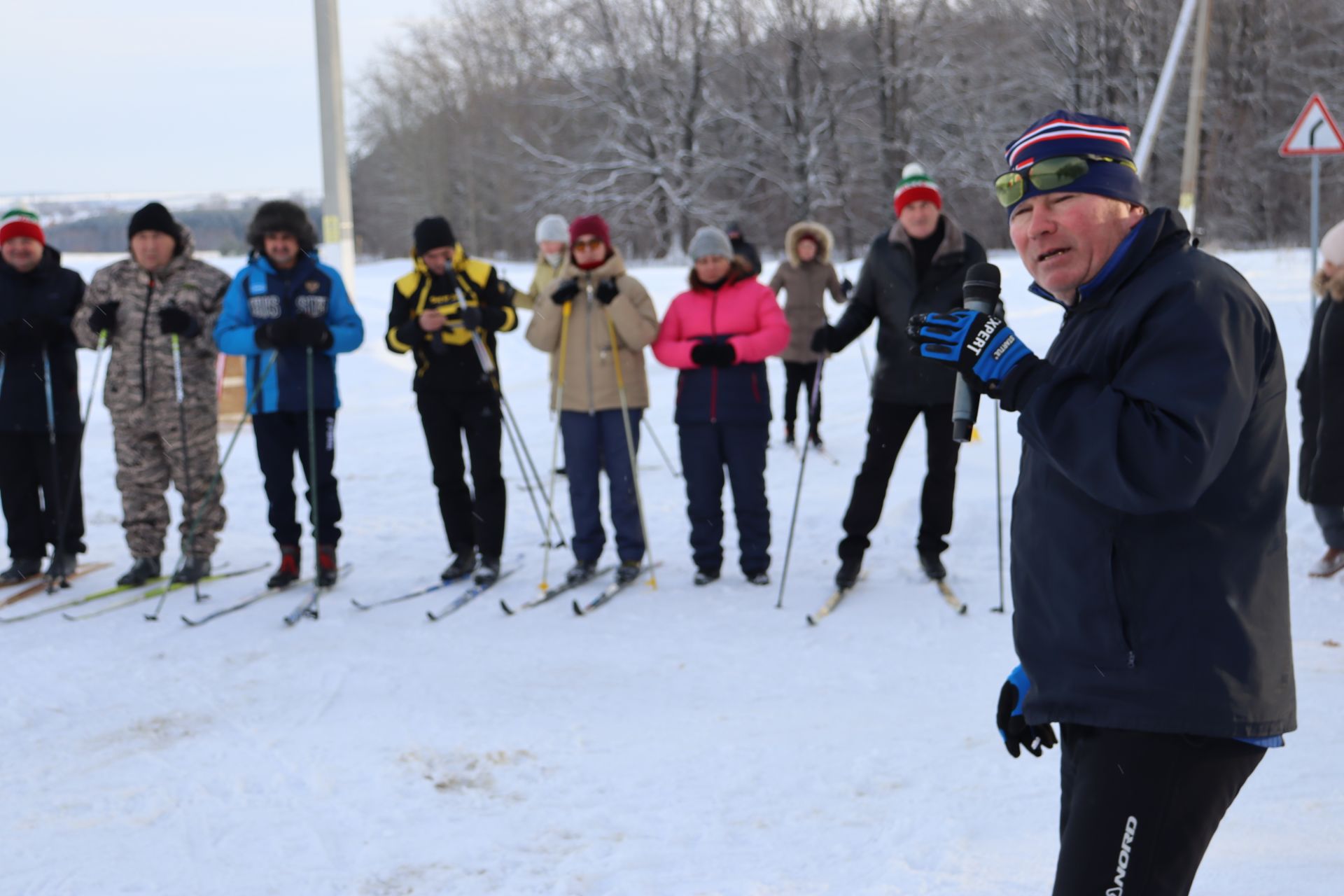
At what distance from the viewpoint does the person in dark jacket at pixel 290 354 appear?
18.2 feet

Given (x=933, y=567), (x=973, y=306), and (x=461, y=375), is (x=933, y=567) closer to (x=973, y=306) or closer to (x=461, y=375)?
(x=461, y=375)

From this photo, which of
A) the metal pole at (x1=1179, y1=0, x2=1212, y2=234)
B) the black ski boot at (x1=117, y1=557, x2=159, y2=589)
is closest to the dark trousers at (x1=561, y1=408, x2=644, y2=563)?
the black ski boot at (x1=117, y1=557, x2=159, y2=589)

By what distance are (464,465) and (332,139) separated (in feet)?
19.6

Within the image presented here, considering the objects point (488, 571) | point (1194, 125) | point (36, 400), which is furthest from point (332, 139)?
point (1194, 125)

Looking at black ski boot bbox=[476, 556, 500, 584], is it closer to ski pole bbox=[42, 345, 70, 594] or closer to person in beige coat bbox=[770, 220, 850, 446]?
ski pole bbox=[42, 345, 70, 594]

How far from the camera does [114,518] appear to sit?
717 cm

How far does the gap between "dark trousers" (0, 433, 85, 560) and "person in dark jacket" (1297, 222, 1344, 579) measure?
6139 millimetres

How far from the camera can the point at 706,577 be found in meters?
5.68

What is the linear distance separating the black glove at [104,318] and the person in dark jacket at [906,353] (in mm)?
3487

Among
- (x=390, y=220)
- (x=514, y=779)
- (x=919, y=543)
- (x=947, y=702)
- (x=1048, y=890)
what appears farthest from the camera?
(x=390, y=220)

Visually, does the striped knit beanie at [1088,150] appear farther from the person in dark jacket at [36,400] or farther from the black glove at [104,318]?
the person in dark jacket at [36,400]

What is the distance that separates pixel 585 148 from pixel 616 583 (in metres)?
28.5

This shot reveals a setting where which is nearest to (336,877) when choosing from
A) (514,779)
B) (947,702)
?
(514,779)

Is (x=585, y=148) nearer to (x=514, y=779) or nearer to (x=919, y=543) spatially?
(x=919, y=543)
